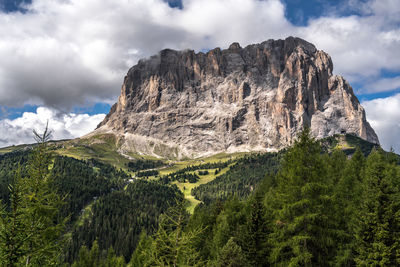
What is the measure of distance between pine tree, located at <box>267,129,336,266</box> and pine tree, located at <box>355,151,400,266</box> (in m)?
3.91

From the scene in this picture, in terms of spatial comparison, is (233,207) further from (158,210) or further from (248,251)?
(158,210)

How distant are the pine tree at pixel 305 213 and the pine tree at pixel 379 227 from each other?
154 inches

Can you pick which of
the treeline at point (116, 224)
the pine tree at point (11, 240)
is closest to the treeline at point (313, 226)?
the pine tree at point (11, 240)

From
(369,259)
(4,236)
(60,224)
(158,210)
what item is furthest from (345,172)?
(158,210)

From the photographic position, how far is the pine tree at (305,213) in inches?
776

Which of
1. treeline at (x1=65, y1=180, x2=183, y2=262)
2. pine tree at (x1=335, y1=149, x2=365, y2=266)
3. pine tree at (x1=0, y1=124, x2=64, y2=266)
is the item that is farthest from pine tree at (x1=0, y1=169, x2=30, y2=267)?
treeline at (x1=65, y1=180, x2=183, y2=262)

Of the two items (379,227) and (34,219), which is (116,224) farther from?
(379,227)

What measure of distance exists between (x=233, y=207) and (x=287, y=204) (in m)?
26.8

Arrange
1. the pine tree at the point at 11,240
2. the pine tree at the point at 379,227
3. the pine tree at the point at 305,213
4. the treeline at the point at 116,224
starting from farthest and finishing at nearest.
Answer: the treeline at the point at 116,224 → the pine tree at the point at 379,227 → the pine tree at the point at 305,213 → the pine tree at the point at 11,240

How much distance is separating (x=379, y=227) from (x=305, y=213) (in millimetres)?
8287

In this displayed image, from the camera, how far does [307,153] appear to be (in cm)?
2139

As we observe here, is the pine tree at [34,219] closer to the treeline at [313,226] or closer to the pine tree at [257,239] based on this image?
the treeline at [313,226]

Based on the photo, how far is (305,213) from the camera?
65.5ft

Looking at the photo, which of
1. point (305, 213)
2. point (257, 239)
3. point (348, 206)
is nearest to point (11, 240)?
point (305, 213)
